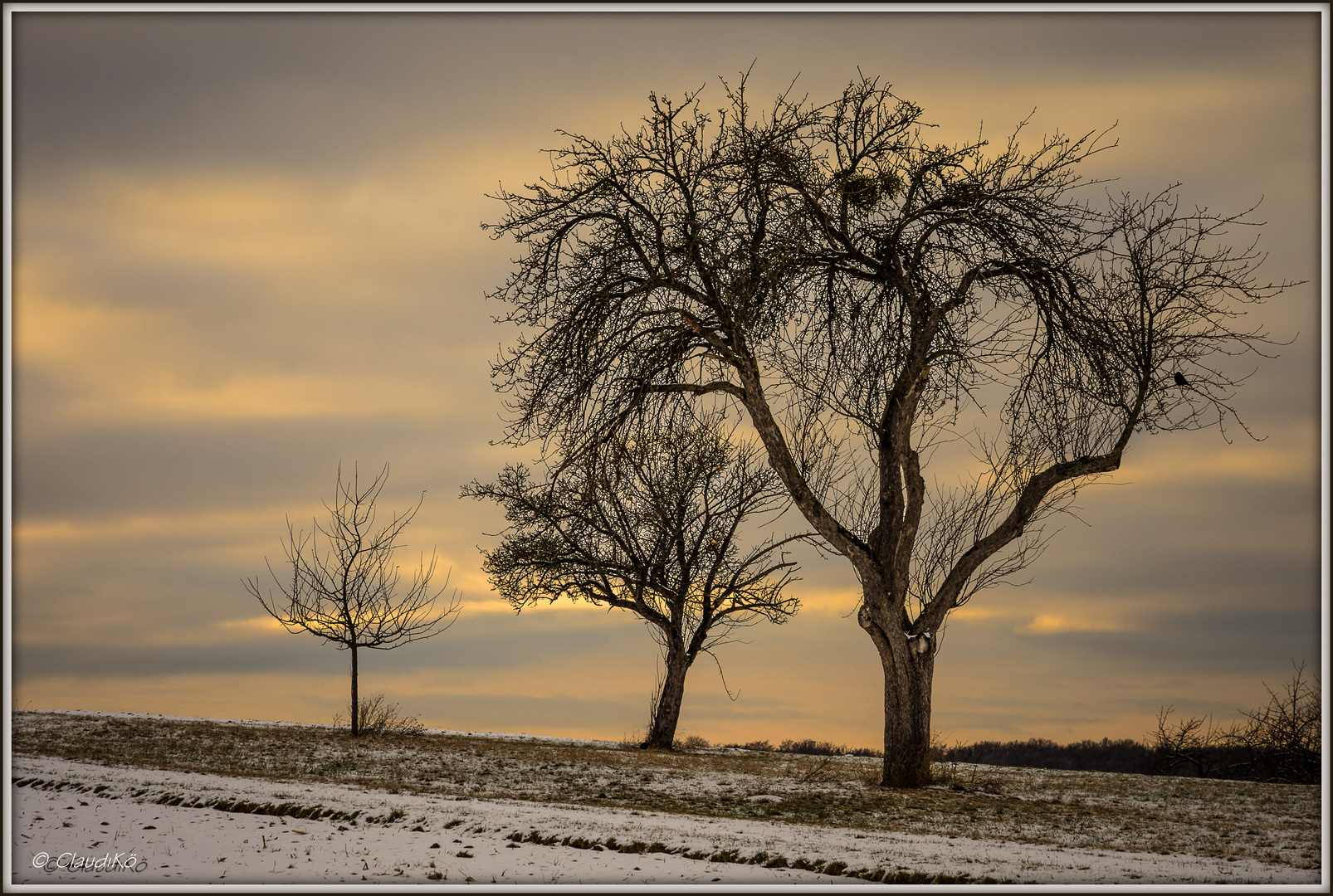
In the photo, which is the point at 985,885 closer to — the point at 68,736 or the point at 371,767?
the point at 371,767

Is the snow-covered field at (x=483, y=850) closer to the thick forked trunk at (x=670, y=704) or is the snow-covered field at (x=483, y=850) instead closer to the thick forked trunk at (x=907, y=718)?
the thick forked trunk at (x=907, y=718)

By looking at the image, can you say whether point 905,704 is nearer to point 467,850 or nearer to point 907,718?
point 907,718

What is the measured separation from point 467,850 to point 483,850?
0.14 m

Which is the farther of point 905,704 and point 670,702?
point 670,702

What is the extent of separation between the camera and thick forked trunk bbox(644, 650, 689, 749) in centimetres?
2169

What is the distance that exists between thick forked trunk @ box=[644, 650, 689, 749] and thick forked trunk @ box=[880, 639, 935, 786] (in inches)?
308

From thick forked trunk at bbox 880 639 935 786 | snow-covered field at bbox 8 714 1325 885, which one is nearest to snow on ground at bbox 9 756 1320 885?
snow-covered field at bbox 8 714 1325 885

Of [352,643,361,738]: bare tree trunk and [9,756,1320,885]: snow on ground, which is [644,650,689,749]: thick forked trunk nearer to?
[352,643,361,738]: bare tree trunk

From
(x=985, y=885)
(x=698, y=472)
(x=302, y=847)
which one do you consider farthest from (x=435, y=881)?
(x=698, y=472)

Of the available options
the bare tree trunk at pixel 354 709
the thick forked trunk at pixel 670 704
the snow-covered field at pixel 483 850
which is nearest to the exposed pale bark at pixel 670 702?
the thick forked trunk at pixel 670 704

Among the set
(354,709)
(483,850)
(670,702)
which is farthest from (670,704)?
(483,850)

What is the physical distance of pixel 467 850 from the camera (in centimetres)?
870

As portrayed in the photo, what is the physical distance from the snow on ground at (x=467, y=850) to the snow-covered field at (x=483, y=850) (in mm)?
21

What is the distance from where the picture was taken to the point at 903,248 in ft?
51.3
